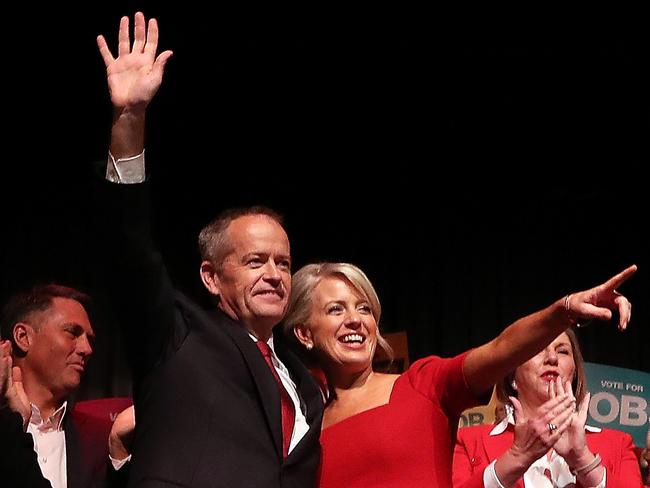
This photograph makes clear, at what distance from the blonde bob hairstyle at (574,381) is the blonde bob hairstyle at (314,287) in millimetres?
642

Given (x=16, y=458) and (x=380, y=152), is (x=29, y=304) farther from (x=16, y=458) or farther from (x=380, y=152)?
(x=380, y=152)

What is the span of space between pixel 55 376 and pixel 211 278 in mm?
981

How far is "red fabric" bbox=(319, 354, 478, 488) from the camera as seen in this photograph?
2.37 meters

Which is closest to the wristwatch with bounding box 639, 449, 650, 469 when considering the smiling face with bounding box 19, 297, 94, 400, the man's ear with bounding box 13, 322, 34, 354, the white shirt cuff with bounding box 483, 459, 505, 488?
the white shirt cuff with bounding box 483, 459, 505, 488

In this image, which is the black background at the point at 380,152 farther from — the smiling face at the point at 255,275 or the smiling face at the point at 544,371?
the smiling face at the point at 255,275

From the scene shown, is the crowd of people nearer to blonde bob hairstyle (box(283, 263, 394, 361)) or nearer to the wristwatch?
blonde bob hairstyle (box(283, 263, 394, 361))

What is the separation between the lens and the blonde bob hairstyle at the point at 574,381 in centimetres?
324

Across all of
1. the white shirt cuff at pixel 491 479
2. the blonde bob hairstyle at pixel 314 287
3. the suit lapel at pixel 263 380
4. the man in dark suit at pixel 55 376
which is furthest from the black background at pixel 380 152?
the suit lapel at pixel 263 380

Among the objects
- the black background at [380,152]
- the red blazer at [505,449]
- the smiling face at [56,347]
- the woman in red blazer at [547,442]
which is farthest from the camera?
the black background at [380,152]

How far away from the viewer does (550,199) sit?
5465mm

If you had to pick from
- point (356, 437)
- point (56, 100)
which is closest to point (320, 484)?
point (356, 437)

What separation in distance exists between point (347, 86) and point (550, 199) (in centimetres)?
130

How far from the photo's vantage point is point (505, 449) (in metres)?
3.16

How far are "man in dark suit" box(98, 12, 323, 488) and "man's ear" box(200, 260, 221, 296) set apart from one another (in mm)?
147
